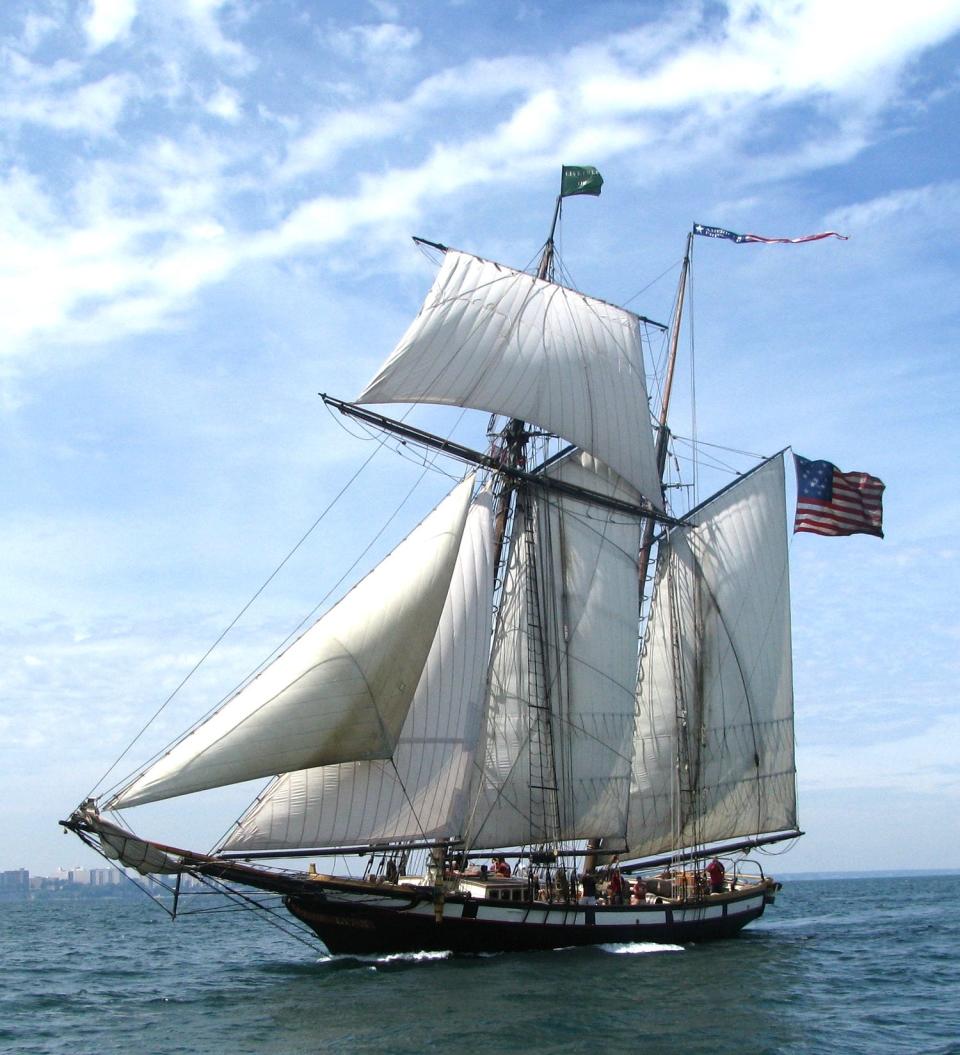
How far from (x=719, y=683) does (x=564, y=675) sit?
813 centimetres

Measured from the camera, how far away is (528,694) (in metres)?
41.4

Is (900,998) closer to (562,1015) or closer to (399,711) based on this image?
(562,1015)

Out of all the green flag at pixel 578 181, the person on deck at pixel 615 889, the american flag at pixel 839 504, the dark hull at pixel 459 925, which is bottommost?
the dark hull at pixel 459 925

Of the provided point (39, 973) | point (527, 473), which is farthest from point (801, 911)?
point (39, 973)

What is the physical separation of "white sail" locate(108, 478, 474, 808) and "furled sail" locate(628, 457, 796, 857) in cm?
1523

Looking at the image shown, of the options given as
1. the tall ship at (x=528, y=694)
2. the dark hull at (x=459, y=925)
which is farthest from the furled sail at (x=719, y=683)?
the dark hull at (x=459, y=925)

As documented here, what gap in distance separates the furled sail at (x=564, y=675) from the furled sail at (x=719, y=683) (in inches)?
111

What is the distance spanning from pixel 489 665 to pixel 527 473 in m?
8.22

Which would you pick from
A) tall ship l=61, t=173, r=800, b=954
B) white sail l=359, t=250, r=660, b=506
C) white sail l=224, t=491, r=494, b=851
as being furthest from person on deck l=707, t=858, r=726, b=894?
white sail l=359, t=250, r=660, b=506

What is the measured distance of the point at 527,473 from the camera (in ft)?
145

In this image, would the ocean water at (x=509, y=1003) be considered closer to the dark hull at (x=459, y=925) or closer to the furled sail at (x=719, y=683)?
the dark hull at (x=459, y=925)

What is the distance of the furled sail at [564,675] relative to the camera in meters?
40.3

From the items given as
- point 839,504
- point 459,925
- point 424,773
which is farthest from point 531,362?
point 459,925

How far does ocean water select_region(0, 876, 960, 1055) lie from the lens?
25047 millimetres
